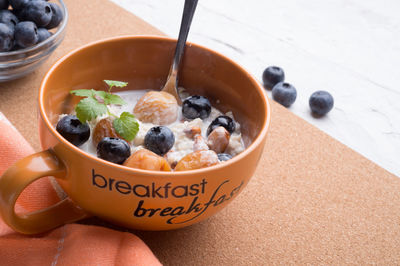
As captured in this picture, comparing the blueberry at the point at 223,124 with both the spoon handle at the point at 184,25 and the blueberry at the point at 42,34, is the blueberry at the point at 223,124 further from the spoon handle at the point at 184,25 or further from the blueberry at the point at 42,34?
the blueberry at the point at 42,34

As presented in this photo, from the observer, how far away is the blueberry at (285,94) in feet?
4.42

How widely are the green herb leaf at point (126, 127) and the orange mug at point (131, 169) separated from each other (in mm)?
114

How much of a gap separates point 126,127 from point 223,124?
18 cm

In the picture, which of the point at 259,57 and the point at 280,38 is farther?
the point at 280,38

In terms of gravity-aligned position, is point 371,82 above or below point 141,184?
below

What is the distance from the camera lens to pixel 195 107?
89cm

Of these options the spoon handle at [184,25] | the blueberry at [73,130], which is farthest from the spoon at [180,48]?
the blueberry at [73,130]

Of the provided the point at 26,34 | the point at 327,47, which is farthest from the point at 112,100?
the point at 327,47

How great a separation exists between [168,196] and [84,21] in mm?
887

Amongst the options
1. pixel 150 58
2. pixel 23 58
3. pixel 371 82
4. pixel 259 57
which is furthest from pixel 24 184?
pixel 371 82

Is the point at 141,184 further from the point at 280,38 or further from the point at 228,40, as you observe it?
the point at 280,38

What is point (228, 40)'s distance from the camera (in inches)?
64.5

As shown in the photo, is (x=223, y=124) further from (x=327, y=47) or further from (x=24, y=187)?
(x=327, y=47)

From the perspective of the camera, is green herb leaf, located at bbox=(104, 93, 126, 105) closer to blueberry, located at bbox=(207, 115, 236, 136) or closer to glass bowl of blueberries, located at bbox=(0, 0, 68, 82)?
blueberry, located at bbox=(207, 115, 236, 136)
